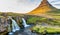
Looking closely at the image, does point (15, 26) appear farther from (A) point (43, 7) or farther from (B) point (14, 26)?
(A) point (43, 7)

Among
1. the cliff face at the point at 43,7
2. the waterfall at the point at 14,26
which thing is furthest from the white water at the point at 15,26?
the cliff face at the point at 43,7

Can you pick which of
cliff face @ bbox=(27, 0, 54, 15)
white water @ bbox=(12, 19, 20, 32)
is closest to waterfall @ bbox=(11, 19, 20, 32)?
white water @ bbox=(12, 19, 20, 32)

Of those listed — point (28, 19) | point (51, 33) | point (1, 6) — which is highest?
point (1, 6)

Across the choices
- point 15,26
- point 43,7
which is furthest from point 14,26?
point 43,7

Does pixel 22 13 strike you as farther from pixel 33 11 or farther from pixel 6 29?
pixel 6 29

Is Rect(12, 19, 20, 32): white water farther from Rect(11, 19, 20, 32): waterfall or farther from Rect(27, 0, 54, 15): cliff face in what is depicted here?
Rect(27, 0, 54, 15): cliff face

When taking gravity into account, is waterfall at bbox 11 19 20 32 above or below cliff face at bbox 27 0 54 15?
below

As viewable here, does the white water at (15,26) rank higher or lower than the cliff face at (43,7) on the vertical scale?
lower

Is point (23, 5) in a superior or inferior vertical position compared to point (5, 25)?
superior

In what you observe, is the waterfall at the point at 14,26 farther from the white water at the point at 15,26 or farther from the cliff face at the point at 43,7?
the cliff face at the point at 43,7

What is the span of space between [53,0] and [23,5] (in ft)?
2.04

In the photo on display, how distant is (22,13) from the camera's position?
3.29 meters

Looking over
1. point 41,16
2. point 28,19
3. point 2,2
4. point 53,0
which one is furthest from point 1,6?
point 53,0

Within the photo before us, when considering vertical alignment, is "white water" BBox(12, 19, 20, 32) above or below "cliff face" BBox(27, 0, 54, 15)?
below
